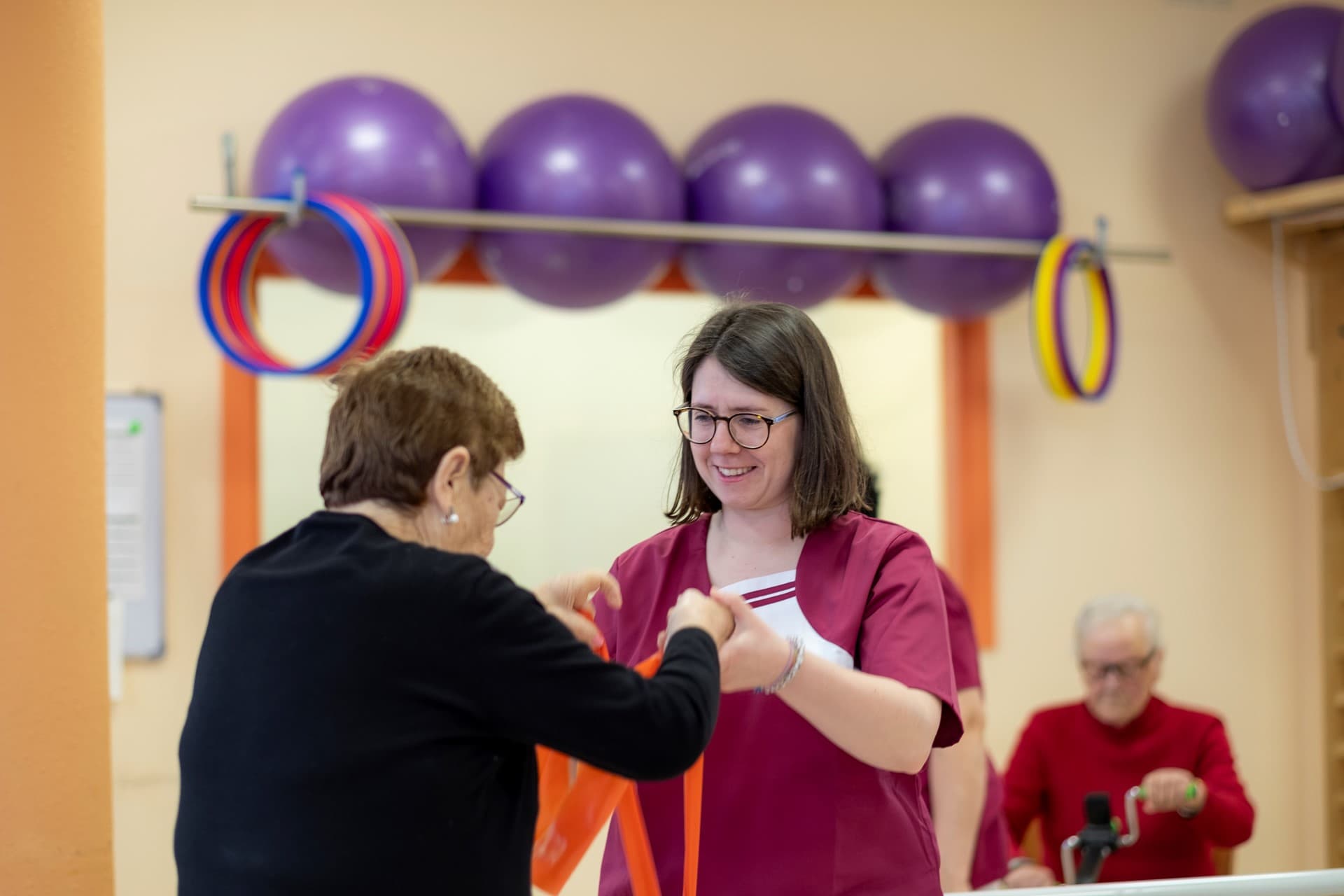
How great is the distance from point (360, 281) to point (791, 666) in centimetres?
228

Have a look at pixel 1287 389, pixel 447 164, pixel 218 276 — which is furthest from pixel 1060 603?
pixel 218 276

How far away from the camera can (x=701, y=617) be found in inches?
56.1

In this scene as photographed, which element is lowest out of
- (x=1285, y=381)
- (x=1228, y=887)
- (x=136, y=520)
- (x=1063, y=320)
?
(x=1228, y=887)

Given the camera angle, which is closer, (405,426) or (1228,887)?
(405,426)

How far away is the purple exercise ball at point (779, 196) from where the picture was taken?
3.70 metres

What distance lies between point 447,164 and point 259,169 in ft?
1.56

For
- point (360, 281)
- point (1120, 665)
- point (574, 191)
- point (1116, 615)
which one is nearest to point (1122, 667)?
point (1120, 665)

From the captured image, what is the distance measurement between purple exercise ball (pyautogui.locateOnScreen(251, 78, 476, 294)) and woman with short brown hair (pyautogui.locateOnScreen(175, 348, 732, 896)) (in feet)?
7.07

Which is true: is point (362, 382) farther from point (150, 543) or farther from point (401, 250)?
point (150, 543)

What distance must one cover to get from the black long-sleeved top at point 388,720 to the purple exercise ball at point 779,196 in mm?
2509

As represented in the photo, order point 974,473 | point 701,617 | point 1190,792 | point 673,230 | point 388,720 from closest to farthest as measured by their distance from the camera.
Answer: point 388,720 < point 701,617 < point 1190,792 < point 673,230 < point 974,473

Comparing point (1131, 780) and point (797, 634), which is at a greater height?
point (797, 634)

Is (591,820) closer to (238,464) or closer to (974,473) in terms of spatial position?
(238,464)

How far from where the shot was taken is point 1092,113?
4637mm
